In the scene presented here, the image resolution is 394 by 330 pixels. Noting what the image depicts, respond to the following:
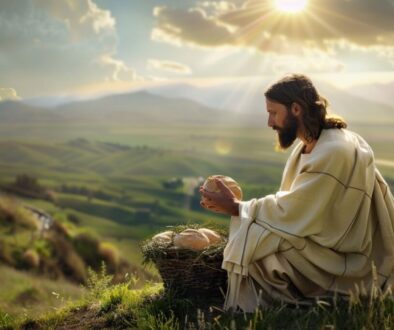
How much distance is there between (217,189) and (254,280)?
2.85 feet

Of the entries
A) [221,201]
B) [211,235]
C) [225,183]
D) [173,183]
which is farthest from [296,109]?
[173,183]

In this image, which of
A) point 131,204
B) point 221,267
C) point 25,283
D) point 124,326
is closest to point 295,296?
point 221,267

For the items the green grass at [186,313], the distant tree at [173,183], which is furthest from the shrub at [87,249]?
the distant tree at [173,183]

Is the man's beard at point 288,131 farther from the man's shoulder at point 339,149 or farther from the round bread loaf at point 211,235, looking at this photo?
the round bread loaf at point 211,235

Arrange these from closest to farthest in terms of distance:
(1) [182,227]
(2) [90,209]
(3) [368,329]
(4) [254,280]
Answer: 1. (3) [368,329]
2. (4) [254,280]
3. (1) [182,227]
4. (2) [90,209]

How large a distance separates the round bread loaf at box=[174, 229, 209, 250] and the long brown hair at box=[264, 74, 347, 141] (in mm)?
1326

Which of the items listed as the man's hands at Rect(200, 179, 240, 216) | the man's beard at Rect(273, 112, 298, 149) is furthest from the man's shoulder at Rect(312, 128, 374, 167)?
the man's hands at Rect(200, 179, 240, 216)

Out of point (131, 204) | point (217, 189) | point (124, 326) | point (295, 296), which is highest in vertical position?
point (217, 189)

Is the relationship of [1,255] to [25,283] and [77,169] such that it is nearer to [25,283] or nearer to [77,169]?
[25,283]

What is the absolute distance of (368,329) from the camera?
3.94 m

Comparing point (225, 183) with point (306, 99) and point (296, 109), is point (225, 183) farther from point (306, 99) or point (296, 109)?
point (306, 99)

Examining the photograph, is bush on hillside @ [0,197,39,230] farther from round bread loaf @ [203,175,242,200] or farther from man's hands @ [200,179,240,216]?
man's hands @ [200,179,240,216]

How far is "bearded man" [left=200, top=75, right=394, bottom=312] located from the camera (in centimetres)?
489

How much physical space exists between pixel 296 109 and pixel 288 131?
211mm
